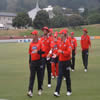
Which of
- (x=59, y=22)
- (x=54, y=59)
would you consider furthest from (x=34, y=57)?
(x=59, y=22)

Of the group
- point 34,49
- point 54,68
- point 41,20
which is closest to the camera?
point 34,49

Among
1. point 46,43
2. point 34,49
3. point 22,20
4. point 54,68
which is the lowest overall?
point 54,68

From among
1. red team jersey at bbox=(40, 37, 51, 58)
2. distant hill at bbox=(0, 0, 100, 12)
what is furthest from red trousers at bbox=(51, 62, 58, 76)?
distant hill at bbox=(0, 0, 100, 12)

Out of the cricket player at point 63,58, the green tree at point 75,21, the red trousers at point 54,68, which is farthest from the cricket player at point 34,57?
the green tree at point 75,21

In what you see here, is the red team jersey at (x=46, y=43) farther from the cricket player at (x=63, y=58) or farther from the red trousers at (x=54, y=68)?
the red trousers at (x=54, y=68)

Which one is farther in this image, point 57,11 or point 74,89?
point 57,11

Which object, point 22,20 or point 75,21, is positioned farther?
point 75,21

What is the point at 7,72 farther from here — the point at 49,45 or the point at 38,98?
the point at 38,98

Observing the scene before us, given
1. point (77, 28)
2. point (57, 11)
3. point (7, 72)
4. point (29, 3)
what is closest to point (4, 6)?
point (29, 3)

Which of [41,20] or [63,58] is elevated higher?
[41,20]

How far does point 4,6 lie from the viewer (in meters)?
158

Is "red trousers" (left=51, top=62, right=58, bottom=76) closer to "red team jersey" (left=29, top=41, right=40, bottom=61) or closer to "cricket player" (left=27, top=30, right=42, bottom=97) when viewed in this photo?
"cricket player" (left=27, top=30, right=42, bottom=97)

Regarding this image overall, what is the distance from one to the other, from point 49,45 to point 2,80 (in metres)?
3.21

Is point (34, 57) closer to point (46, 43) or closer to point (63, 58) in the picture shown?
point (63, 58)
